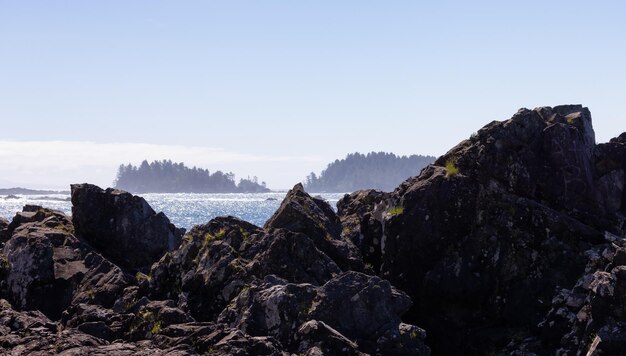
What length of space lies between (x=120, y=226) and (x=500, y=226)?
55.0 feet

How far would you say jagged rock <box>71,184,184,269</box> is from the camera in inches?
1275

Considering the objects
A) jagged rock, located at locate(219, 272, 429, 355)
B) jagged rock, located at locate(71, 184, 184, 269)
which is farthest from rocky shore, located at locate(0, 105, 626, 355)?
jagged rock, located at locate(71, 184, 184, 269)

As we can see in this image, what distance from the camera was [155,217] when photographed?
33875mm

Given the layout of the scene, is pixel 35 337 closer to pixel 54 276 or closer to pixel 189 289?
pixel 189 289

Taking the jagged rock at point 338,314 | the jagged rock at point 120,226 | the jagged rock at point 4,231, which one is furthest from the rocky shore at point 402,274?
the jagged rock at point 4,231

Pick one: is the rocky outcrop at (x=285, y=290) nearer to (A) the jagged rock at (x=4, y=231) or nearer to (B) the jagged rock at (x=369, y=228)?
(B) the jagged rock at (x=369, y=228)

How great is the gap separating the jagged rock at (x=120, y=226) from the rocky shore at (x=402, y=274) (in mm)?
520

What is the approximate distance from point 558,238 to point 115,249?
61.6 ft

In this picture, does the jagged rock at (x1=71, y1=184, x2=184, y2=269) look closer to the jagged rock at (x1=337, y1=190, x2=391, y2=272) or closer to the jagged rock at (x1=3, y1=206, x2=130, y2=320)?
the jagged rock at (x1=3, y1=206, x2=130, y2=320)

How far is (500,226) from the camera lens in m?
26.1

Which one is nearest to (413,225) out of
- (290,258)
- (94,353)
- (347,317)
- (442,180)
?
(442,180)

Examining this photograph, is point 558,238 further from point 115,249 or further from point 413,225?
point 115,249

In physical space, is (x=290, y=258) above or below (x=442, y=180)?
below

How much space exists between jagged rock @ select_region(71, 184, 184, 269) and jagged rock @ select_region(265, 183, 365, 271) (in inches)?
233
